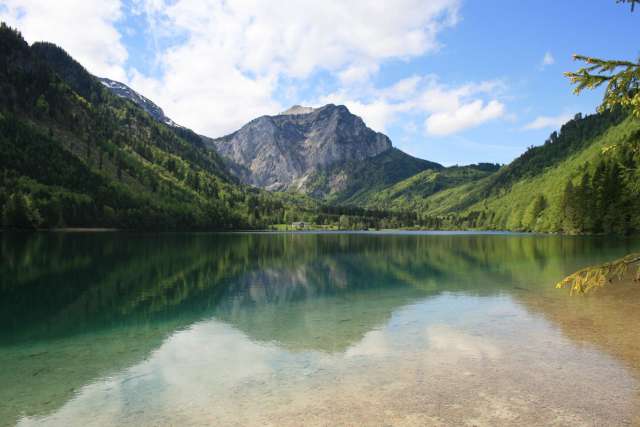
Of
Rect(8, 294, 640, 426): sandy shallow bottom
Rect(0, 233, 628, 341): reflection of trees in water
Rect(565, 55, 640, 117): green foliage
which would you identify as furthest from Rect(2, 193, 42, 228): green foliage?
Rect(565, 55, 640, 117): green foliage

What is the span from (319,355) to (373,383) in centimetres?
448

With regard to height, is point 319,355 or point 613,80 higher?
point 613,80

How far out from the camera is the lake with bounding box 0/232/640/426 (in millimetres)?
13750

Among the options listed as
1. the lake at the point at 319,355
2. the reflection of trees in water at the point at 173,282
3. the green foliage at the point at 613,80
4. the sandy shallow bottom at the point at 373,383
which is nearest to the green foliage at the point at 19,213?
the reflection of trees in water at the point at 173,282

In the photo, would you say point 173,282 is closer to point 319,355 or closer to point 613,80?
point 319,355

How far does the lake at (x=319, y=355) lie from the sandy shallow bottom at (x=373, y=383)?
76mm

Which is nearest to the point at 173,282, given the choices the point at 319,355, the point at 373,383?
the point at 319,355

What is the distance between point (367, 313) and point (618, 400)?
17434mm

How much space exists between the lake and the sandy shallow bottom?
8cm

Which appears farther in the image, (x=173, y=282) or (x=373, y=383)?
(x=173, y=282)

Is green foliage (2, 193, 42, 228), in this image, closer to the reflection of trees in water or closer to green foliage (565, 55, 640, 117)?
the reflection of trees in water

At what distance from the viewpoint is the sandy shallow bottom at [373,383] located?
13.3 metres

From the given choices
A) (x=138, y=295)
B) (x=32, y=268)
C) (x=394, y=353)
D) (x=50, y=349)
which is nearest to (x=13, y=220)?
(x=32, y=268)

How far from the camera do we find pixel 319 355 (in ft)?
66.0
